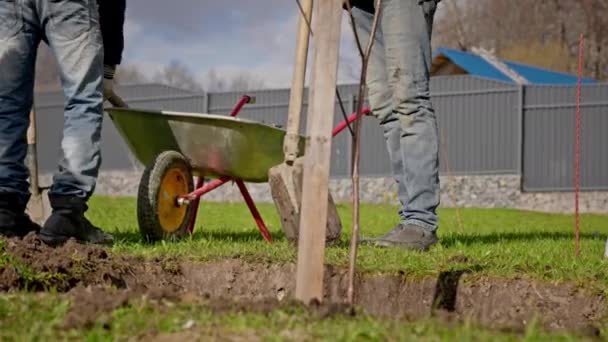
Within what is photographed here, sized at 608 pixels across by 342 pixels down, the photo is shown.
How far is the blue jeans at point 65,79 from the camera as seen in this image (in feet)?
12.5

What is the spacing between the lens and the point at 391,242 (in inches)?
165

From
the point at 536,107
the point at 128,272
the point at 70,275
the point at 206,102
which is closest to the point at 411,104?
the point at 128,272

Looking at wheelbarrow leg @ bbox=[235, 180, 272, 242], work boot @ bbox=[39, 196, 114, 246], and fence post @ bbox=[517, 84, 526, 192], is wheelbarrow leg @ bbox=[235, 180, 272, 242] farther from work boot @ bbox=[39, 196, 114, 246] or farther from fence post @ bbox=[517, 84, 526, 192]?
fence post @ bbox=[517, 84, 526, 192]

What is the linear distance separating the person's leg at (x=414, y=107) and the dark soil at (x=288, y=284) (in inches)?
33.1

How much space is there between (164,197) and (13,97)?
3.56ft

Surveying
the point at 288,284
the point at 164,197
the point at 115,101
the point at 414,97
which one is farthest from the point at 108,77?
the point at 288,284

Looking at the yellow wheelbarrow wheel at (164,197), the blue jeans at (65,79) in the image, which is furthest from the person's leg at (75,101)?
the yellow wheelbarrow wheel at (164,197)

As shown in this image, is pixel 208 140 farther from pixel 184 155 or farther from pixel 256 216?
pixel 256 216

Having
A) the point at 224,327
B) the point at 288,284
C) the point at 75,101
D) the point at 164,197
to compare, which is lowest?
the point at 288,284

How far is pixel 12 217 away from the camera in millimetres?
3908

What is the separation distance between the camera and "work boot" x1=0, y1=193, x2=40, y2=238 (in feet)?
12.7

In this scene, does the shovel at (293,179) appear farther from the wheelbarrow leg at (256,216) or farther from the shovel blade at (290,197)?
the wheelbarrow leg at (256,216)

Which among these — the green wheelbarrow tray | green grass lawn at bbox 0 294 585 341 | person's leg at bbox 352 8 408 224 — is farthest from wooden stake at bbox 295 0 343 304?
the green wheelbarrow tray

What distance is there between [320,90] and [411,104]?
191cm
